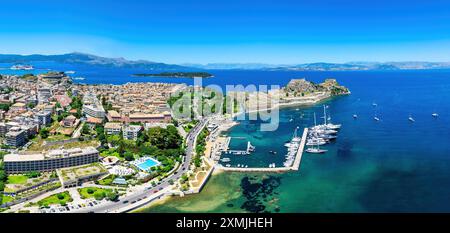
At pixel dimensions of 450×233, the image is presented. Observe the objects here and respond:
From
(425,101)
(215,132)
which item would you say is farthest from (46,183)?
(425,101)

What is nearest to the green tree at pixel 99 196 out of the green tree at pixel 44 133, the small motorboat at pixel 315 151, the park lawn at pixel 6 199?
the park lawn at pixel 6 199

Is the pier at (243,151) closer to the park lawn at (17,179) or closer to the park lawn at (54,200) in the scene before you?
the park lawn at (54,200)

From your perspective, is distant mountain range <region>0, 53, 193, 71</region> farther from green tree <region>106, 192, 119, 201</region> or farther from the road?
green tree <region>106, 192, 119, 201</region>

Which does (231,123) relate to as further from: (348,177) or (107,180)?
(107,180)

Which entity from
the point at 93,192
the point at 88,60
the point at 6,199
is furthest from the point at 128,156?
the point at 88,60

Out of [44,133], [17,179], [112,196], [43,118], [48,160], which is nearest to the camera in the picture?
[112,196]
